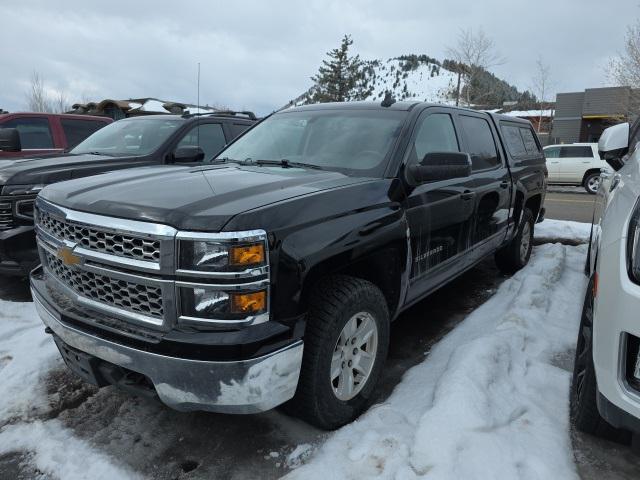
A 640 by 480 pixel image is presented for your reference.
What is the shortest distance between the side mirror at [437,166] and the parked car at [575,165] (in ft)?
57.1

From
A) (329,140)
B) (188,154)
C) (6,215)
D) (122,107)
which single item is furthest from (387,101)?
(122,107)

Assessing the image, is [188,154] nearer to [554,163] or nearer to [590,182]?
[590,182]

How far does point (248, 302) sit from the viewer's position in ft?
6.57

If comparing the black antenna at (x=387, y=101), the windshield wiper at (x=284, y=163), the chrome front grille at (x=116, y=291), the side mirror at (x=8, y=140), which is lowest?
the chrome front grille at (x=116, y=291)

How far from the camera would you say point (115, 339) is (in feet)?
7.08

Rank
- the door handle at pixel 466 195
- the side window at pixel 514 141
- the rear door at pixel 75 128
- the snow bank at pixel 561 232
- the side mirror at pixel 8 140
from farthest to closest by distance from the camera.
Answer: the rear door at pixel 75 128
the snow bank at pixel 561 232
the side mirror at pixel 8 140
the side window at pixel 514 141
the door handle at pixel 466 195

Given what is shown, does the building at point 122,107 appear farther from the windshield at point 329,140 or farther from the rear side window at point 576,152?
the windshield at point 329,140

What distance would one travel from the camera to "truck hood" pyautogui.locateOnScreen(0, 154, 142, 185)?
4344 mm

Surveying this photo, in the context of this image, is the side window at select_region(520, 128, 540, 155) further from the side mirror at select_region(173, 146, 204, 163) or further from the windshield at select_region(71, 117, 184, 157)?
the windshield at select_region(71, 117, 184, 157)

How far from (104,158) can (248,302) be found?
153 inches

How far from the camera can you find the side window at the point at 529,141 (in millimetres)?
5662

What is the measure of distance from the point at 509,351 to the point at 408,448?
1285 millimetres

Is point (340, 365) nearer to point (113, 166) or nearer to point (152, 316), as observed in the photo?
point (152, 316)

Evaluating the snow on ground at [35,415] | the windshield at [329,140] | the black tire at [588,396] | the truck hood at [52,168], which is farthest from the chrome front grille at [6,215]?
the black tire at [588,396]
